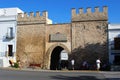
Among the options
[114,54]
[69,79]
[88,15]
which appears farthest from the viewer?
[88,15]

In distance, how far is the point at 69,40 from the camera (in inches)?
1384

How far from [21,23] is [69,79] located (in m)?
19.7

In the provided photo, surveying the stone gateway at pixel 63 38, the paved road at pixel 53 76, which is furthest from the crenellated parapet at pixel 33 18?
the paved road at pixel 53 76

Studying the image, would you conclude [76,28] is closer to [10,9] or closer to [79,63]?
[79,63]

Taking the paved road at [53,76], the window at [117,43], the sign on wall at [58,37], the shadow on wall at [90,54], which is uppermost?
the sign on wall at [58,37]

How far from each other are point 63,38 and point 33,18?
5.50 m

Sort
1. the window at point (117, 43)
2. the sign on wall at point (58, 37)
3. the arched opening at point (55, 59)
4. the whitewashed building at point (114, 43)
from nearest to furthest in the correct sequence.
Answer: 1. the whitewashed building at point (114, 43)
2. the window at point (117, 43)
3. the sign on wall at point (58, 37)
4. the arched opening at point (55, 59)

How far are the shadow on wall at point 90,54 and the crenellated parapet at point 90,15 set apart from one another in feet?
11.3

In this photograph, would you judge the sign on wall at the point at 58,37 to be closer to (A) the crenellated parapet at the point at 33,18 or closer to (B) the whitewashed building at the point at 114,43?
(A) the crenellated parapet at the point at 33,18

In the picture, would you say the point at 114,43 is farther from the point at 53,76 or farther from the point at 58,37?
the point at 53,76

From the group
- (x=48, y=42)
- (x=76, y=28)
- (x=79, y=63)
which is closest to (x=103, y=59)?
(x=79, y=63)

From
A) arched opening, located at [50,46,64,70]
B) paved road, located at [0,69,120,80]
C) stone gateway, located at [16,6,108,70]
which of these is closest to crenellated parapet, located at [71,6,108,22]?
stone gateway, located at [16,6,108,70]

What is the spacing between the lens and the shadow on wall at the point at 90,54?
33344mm

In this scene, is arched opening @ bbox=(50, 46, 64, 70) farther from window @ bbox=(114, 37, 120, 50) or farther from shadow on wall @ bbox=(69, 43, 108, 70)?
window @ bbox=(114, 37, 120, 50)
